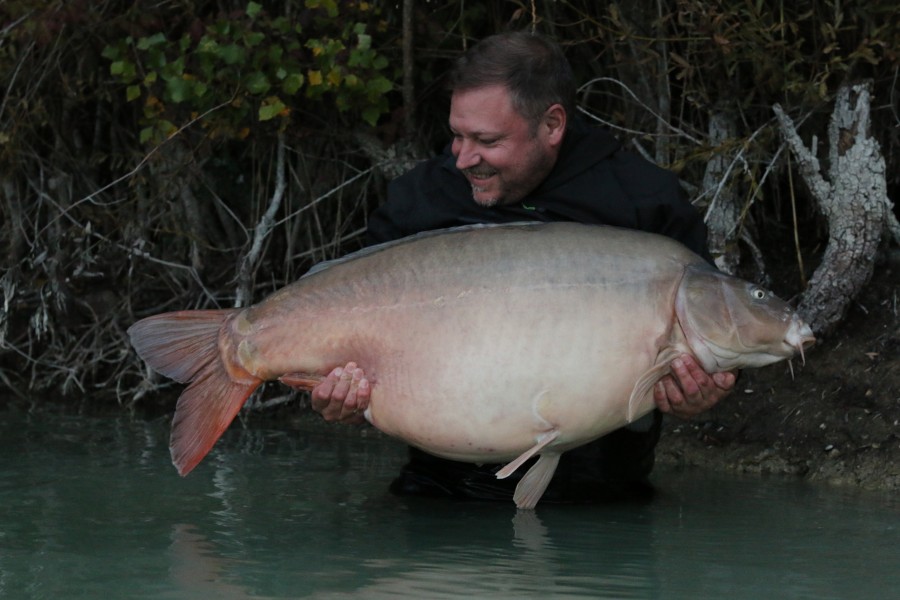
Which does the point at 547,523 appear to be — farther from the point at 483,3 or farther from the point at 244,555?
the point at 483,3

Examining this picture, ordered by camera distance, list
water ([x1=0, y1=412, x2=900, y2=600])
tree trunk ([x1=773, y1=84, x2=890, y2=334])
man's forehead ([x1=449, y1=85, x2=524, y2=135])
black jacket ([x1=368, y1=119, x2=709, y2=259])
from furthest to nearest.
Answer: tree trunk ([x1=773, y1=84, x2=890, y2=334]) → black jacket ([x1=368, y1=119, x2=709, y2=259]) → man's forehead ([x1=449, y1=85, x2=524, y2=135]) → water ([x1=0, y1=412, x2=900, y2=600])

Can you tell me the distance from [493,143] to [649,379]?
0.80 m

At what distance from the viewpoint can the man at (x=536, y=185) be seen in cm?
351

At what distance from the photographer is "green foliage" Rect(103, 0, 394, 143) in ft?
15.9

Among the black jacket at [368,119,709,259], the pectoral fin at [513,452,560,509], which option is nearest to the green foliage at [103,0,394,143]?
the black jacket at [368,119,709,259]

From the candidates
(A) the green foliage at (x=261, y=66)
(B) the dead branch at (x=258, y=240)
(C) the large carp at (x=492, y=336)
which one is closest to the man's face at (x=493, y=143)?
(C) the large carp at (x=492, y=336)

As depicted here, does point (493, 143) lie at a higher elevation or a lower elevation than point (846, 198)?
higher

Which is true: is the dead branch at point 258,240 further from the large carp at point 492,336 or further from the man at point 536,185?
the large carp at point 492,336

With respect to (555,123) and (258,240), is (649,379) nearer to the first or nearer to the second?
(555,123)

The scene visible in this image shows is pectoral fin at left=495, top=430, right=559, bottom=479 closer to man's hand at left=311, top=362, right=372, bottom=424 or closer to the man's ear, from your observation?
man's hand at left=311, top=362, right=372, bottom=424

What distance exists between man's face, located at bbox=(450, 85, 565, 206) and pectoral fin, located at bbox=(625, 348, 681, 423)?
2.33ft

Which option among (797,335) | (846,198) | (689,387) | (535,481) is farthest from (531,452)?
(846,198)

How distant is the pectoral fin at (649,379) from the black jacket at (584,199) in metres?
0.59

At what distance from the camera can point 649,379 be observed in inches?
120
